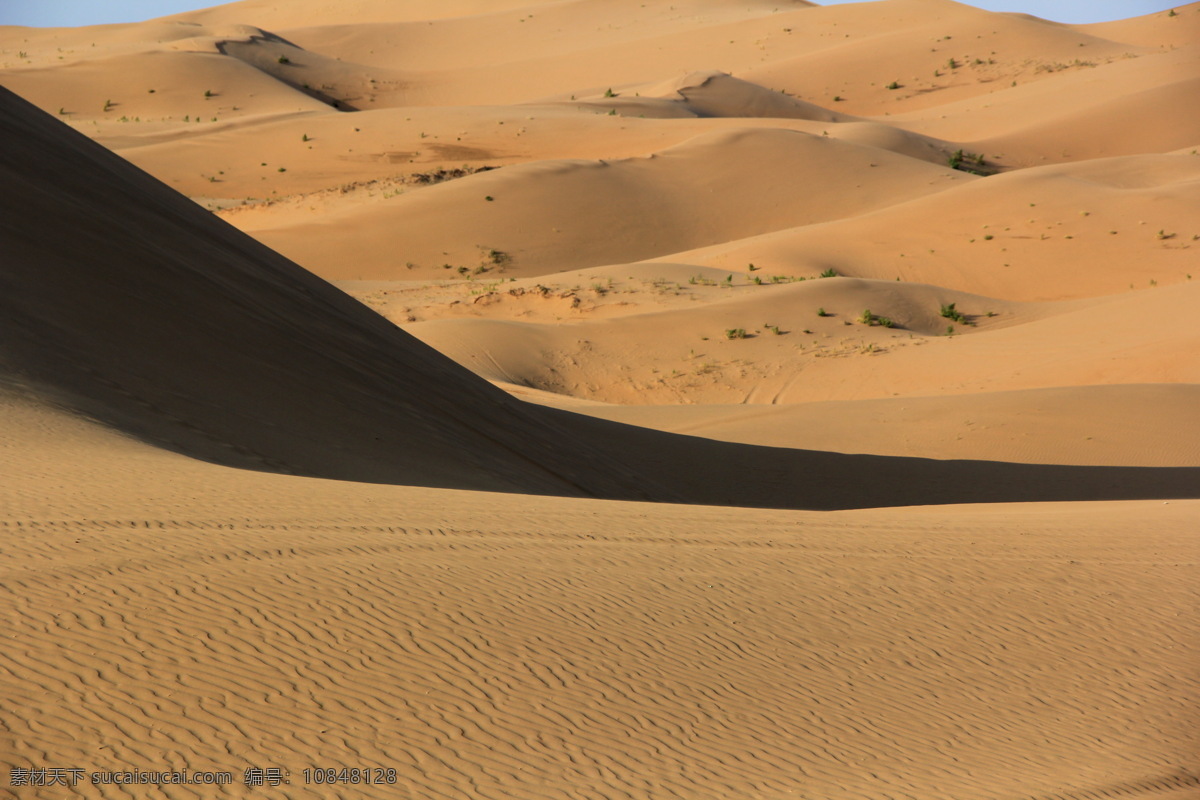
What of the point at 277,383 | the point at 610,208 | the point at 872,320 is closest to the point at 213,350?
the point at 277,383

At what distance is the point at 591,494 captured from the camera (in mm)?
9039

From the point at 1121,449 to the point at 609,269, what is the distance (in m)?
11.7

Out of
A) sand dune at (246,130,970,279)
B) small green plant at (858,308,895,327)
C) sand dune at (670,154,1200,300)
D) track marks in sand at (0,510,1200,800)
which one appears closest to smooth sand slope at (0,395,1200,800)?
track marks in sand at (0,510,1200,800)

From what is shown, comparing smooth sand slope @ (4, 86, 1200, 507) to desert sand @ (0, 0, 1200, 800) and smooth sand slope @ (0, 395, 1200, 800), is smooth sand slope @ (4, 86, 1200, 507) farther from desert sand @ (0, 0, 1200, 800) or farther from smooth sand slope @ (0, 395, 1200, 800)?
smooth sand slope @ (0, 395, 1200, 800)

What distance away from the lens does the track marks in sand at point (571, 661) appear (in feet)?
10.0

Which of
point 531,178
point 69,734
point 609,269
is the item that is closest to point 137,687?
point 69,734

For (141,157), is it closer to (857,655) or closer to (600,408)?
(600,408)

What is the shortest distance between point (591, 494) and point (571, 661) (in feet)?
17.7

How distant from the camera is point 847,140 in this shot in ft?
111

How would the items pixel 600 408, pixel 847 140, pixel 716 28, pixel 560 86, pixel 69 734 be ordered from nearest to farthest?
pixel 69 734 → pixel 600 408 → pixel 847 140 → pixel 560 86 → pixel 716 28

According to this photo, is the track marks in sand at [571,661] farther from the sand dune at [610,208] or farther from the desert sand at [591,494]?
the sand dune at [610,208]

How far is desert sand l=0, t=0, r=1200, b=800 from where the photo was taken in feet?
10.6

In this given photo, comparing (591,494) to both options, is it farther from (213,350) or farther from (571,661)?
(571,661)

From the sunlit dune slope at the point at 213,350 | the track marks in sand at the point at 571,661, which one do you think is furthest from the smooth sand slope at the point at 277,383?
the track marks in sand at the point at 571,661
